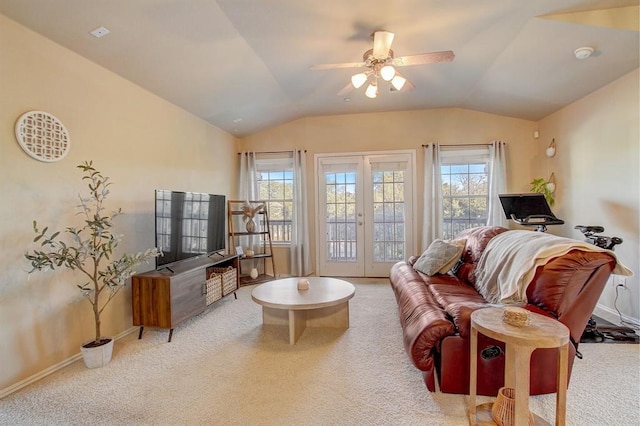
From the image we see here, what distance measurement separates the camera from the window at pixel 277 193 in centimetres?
537

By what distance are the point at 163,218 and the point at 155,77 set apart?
1382 mm

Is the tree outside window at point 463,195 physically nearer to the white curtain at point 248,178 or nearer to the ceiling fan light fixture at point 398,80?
the ceiling fan light fixture at point 398,80

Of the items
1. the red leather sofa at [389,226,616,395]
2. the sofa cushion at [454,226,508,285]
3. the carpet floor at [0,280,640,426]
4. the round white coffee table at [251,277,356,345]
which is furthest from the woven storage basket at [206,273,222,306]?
the sofa cushion at [454,226,508,285]

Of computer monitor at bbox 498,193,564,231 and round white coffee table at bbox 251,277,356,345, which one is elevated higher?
computer monitor at bbox 498,193,564,231

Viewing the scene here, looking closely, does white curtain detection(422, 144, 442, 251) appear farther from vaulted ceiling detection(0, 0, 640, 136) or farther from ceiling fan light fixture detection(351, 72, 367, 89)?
ceiling fan light fixture detection(351, 72, 367, 89)

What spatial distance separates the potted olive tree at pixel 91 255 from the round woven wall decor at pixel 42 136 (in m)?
0.20

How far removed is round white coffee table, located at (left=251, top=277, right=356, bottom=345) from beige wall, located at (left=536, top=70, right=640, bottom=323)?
108 inches

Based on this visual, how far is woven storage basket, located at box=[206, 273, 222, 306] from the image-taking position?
11.2 feet

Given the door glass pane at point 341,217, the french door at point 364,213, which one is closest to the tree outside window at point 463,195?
the french door at point 364,213

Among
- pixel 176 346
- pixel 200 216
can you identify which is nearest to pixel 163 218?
pixel 200 216

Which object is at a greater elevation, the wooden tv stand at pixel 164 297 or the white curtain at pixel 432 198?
the white curtain at pixel 432 198

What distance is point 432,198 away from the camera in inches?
191

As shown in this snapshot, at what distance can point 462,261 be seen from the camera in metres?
3.32

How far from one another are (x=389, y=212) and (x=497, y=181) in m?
1.65
